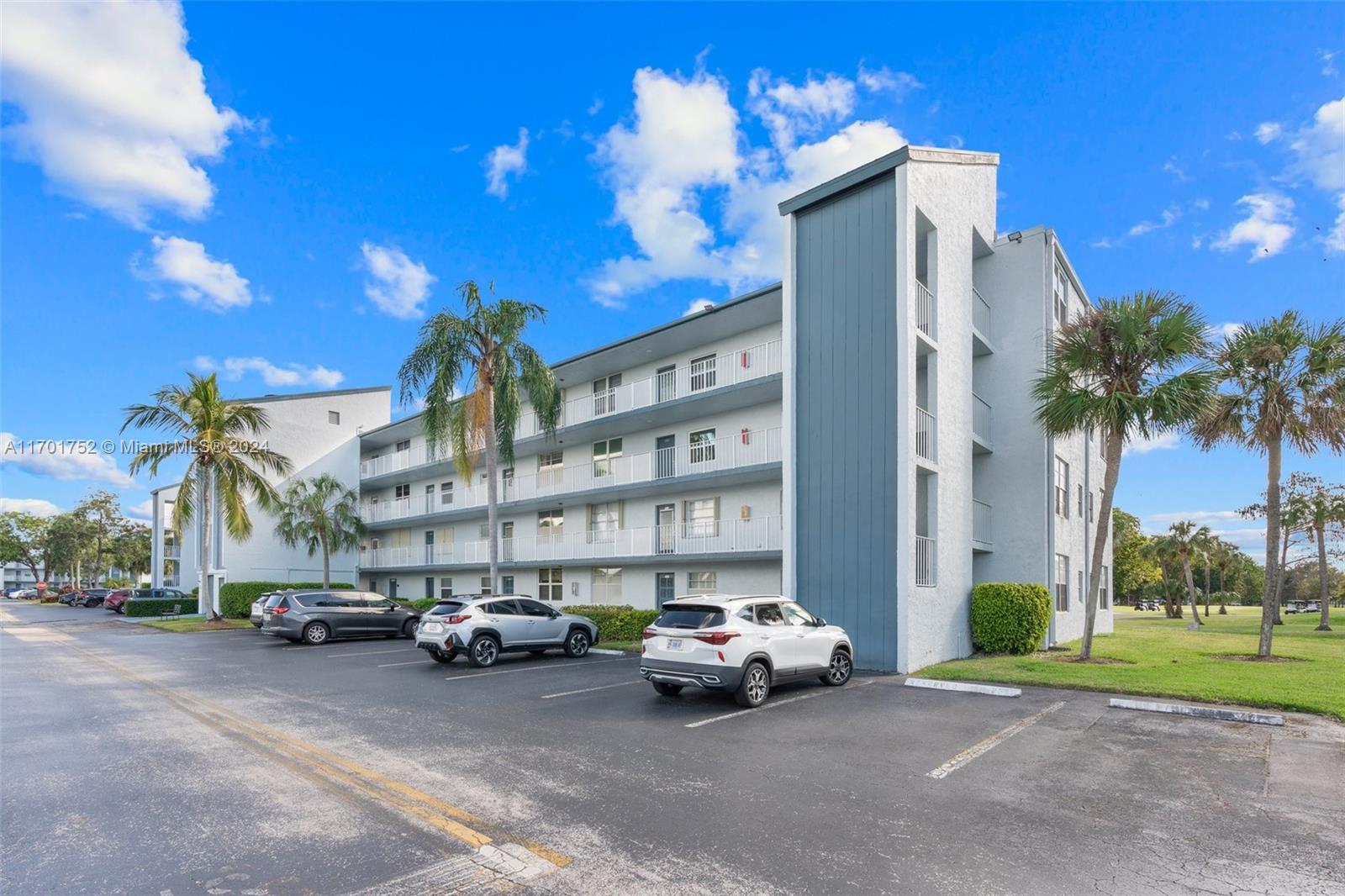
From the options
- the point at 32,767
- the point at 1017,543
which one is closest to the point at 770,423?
the point at 1017,543

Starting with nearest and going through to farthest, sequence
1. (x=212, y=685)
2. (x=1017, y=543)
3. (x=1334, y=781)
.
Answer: (x=1334, y=781) → (x=212, y=685) → (x=1017, y=543)

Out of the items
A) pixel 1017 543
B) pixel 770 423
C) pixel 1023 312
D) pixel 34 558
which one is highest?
pixel 1023 312

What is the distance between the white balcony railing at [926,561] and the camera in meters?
15.8

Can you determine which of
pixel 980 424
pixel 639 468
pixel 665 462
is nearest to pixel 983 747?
pixel 980 424

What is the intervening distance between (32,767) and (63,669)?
11.3 metres

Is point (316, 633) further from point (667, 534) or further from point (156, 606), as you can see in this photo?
point (156, 606)

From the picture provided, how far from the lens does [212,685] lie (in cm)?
1345

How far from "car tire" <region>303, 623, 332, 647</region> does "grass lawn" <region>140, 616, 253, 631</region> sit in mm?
9814

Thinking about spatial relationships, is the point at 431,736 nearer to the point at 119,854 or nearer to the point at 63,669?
the point at 119,854

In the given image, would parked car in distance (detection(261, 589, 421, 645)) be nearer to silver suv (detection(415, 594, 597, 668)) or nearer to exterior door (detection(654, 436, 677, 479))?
silver suv (detection(415, 594, 597, 668))

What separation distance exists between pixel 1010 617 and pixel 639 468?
11726mm

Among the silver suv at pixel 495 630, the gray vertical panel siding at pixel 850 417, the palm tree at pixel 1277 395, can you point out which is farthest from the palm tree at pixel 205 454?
the palm tree at pixel 1277 395

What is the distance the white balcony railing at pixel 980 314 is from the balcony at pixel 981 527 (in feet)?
15.6

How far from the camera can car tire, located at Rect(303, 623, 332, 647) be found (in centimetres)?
2250
